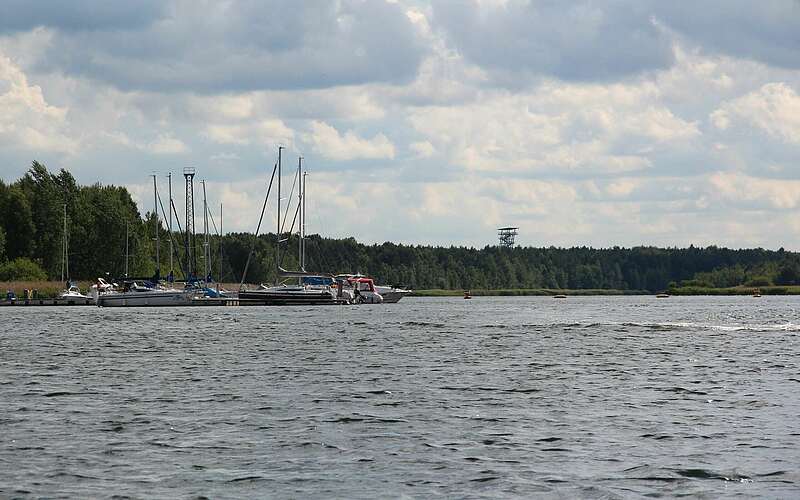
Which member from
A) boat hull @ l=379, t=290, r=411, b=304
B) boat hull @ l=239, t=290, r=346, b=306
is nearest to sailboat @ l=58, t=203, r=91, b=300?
boat hull @ l=239, t=290, r=346, b=306

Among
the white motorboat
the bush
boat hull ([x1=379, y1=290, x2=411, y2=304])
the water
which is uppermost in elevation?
the bush

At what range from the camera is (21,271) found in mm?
148625

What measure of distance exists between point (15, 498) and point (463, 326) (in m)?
70.7

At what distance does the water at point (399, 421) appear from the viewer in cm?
2216

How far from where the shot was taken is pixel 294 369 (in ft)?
153

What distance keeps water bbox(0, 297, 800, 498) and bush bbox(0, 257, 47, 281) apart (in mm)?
90770

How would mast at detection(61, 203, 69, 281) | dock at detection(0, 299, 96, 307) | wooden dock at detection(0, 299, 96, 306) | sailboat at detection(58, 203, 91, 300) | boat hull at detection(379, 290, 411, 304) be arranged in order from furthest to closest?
1. boat hull at detection(379, 290, 411, 304)
2. mast at detection(61, 203, 69, 281)
3. sailboat at detection(58, 203, 91, 300)
4. wooden dock at detection(0, 299, 96, 306)
5. dock at detection(0, 299, 96, 307)

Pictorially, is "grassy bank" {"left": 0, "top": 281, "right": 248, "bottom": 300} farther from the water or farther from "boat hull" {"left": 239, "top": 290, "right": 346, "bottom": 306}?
the water

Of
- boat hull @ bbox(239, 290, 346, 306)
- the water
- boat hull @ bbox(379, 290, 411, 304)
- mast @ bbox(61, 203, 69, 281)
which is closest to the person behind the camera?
the water

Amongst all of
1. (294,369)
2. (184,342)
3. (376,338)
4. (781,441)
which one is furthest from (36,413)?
(376,338)

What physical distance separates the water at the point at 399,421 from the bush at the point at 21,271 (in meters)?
90.8

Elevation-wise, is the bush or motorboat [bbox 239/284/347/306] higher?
the bush

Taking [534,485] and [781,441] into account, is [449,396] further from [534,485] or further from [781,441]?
[534,485]

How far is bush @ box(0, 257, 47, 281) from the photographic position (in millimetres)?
147250
